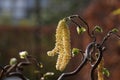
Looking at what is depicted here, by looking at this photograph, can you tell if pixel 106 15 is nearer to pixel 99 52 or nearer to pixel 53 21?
pixel 99 52

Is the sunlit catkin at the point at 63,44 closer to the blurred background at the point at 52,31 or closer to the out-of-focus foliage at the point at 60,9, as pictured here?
the blurred background at the point at 52,31

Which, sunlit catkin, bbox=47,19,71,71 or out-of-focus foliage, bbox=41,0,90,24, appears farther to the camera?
out-of-focus foliage, bbox=41,0,90,24

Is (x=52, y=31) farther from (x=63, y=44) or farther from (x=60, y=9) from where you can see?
(x=63, y=44)

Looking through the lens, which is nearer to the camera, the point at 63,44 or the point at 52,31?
the point at 63,44

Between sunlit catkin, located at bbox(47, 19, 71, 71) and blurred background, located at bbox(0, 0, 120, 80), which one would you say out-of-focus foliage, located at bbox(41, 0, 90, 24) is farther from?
sunlit catkin, located at bbox(47, 19, 71, 71)

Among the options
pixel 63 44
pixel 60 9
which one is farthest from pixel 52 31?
pixel 63 44

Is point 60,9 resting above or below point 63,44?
above

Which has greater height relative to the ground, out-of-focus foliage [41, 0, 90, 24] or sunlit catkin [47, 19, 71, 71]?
out-of-focus foliage [41, 0, 90, 24]

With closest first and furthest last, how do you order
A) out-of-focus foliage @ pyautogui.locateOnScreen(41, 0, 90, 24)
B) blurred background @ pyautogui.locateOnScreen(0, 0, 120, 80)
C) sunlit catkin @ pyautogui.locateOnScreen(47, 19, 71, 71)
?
sunlit catkin @ pyautogui.locateOnScreen(47, 19, 71, 71), blurred background @ pyautogui.locateOnScreen(0, 0, 120, 80), out-of-focus foliage @ pyautogui.locateOnScreen(41, 0, 90, 24)

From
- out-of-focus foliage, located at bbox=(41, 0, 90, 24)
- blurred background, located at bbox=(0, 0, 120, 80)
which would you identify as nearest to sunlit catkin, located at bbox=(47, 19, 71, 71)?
blurred background, located at bbox=(0, 0, 120, 80)
